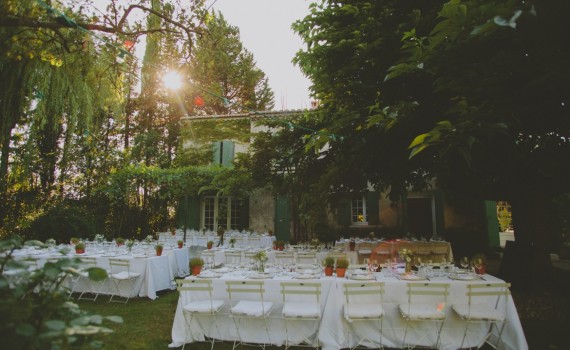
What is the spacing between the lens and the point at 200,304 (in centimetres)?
441

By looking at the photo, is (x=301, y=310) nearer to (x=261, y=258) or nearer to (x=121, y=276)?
(x=261, y=258)

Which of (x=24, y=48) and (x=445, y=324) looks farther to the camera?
(x=24, y=48)

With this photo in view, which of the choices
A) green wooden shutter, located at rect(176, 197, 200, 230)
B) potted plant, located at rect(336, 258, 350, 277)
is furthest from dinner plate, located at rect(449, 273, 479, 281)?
green wooden shutter, located at rect(176, 197, 200, 230)

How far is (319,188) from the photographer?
623 centimetres

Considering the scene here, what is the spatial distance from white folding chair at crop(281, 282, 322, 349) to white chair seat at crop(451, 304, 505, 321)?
165cm

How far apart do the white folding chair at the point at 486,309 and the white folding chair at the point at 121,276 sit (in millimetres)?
5485

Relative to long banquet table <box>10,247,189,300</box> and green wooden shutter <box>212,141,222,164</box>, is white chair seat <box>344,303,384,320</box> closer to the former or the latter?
long banquet table <box>10,247,189,300</box>

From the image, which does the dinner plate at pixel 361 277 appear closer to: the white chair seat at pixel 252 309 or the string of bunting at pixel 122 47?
the white chair seat at pixel 252 309

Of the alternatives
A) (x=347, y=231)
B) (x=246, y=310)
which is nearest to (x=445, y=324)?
(x=246, y=310)

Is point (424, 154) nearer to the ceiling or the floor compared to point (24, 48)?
nearer to the floor

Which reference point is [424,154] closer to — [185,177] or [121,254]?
[121,254]

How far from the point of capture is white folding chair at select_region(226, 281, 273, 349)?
4156mm

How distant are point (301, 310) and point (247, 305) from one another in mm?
699

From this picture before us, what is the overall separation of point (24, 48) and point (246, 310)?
531cm
